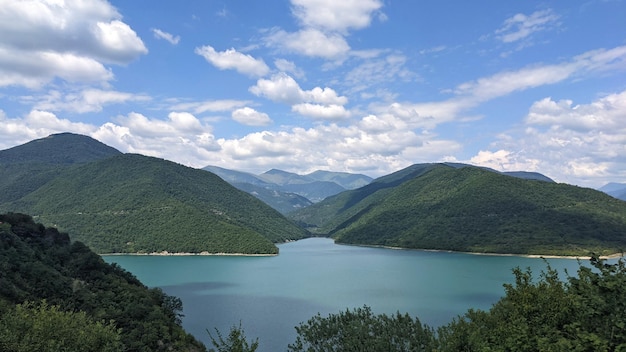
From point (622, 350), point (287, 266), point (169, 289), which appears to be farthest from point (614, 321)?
point (287, 266)

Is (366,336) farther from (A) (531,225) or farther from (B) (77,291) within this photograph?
(A) (531,225)

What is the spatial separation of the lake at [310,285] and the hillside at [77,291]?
8.55 meters

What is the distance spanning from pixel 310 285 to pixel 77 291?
59503 millimetres

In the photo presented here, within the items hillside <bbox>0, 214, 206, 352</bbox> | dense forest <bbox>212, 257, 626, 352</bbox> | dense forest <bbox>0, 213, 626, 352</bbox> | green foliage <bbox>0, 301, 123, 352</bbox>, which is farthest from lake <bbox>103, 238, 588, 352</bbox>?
dense forest <bbox>212, 257, 626, 352</bbox>

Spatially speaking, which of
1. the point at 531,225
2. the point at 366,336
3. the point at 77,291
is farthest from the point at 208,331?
the point at 531,225

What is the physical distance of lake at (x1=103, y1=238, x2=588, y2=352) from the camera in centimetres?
6844

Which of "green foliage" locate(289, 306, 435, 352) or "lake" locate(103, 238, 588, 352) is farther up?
"green foliage" locate(289, 306, 435, 352)

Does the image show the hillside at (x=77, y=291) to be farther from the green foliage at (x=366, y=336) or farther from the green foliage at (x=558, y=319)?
the green foliage at (x=558, y=319)

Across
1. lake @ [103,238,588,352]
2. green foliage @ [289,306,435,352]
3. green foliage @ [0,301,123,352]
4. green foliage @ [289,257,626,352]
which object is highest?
green foliage @ [289,257,626,352]

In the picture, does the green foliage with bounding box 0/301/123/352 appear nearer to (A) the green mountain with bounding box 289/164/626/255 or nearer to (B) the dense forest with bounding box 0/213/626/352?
(B) the dense forest with bounding box 0/213/626/352

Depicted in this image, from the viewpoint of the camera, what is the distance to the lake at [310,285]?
6844 centimetres

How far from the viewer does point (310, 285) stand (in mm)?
100312

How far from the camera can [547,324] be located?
64.2ft

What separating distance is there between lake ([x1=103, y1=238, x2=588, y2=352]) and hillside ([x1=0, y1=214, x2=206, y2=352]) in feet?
28.1
